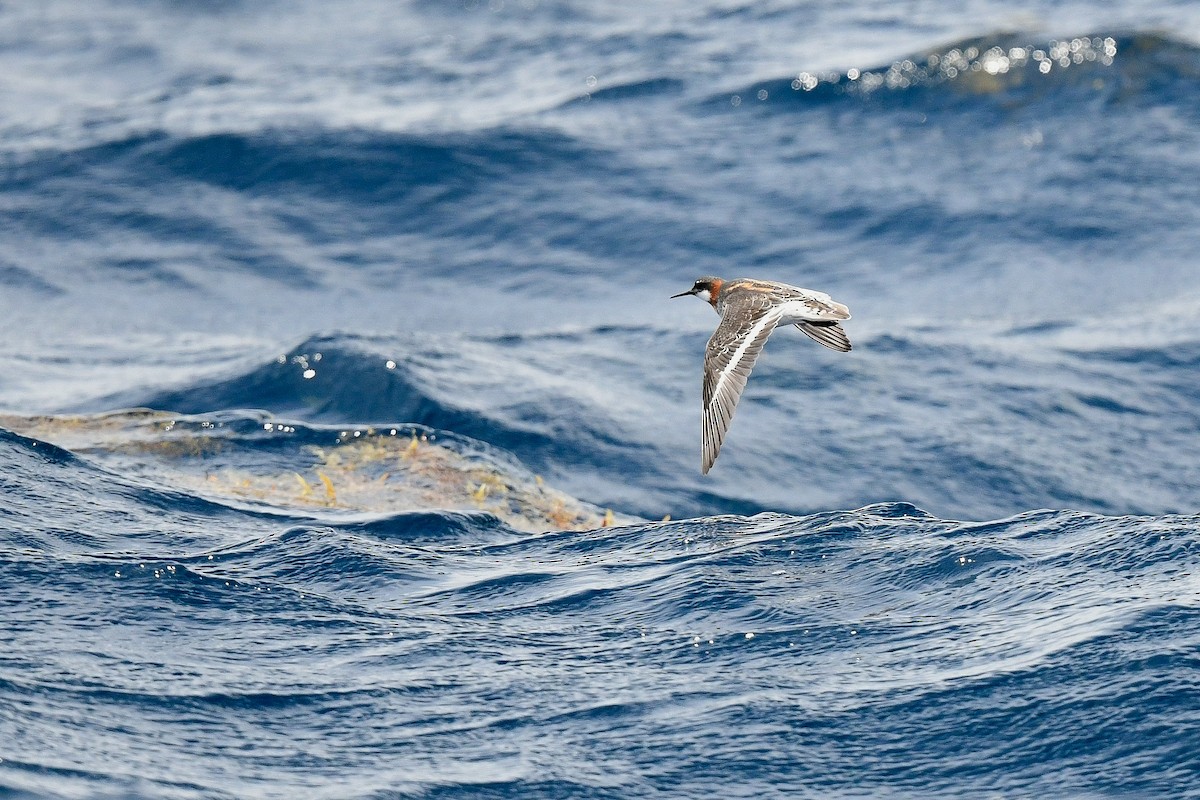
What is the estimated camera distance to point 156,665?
597 centimetres

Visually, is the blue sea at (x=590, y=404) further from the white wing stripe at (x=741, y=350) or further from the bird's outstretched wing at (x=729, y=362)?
the white wing stripe at (x=741, y=350)

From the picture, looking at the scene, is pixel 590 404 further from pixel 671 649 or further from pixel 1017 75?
pixel 1017 75

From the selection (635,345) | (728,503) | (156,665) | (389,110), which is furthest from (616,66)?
(156,665)

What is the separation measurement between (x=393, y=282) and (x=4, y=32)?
1462cm

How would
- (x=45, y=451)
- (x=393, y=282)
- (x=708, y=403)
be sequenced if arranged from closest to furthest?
(x=708, y=403) < (x=45, y=451) < (x=393, y=282)

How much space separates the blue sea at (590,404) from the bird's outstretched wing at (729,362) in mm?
565

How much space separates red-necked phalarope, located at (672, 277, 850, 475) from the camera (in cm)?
791

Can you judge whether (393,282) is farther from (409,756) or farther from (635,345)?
(409,756)

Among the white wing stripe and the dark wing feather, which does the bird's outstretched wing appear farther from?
the dark wing feather

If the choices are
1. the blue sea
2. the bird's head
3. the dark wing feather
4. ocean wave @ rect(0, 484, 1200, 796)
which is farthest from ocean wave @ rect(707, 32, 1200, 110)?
ocean wave @ rect(0, 484, 1200, 796)

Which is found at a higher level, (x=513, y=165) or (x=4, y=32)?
(x=4, y=32)

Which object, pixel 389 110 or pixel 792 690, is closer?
pixel 792 690

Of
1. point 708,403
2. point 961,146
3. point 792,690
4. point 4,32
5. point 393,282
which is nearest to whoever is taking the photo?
point 792,690

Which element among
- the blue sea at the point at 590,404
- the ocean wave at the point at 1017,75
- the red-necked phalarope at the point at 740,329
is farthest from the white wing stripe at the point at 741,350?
the ocean wave at the point at 1017,75
